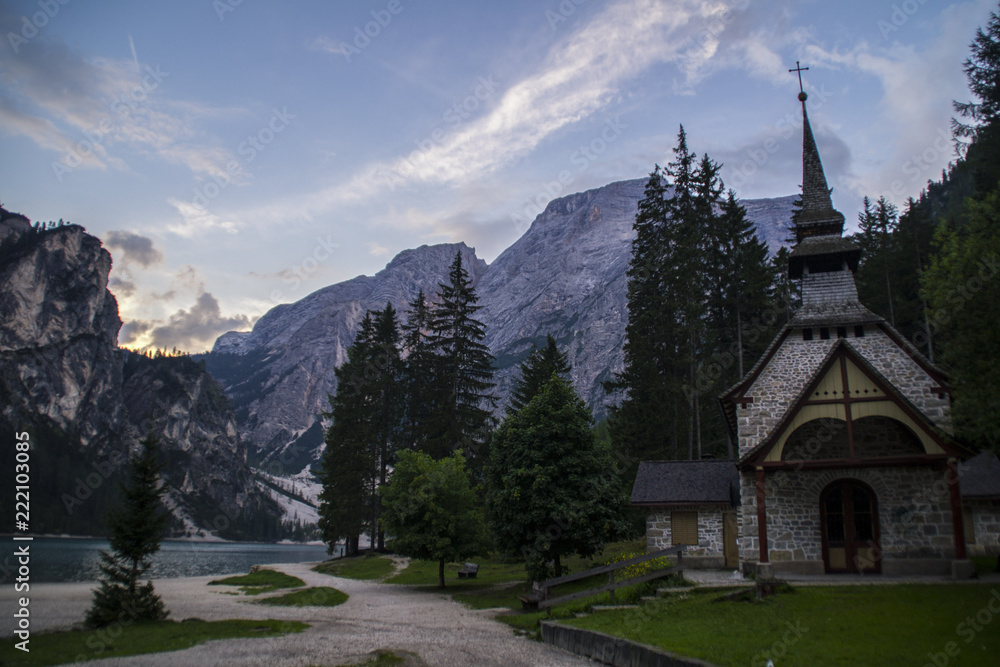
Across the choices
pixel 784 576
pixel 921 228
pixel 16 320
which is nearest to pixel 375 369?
pixel 784 576

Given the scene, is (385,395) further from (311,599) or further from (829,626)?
(829,626)

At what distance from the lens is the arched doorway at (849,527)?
20734 millimetres

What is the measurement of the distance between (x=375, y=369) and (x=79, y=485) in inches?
6245

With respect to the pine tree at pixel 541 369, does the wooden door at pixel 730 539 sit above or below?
below

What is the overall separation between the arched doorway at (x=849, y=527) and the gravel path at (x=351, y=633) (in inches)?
487

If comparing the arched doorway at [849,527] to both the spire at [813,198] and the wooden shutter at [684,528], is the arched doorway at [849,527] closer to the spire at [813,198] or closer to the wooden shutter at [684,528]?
the wooden shutter at [684,528]

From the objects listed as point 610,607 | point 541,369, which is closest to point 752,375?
point 610,607

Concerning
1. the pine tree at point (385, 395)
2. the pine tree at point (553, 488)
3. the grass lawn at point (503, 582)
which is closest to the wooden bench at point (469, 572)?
the grass lawn at point (503, 582)

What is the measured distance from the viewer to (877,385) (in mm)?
20625

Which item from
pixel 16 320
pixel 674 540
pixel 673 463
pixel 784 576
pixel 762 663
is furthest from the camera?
pixel 16 320

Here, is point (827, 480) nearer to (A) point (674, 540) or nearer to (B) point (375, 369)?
(A) point (674, 540)

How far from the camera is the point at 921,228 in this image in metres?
50.8

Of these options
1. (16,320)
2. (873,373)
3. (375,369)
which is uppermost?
(16,320)

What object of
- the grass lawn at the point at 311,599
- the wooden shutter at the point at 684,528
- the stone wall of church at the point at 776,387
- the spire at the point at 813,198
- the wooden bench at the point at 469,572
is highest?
the spire at the point at 813,198
